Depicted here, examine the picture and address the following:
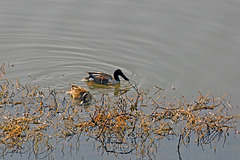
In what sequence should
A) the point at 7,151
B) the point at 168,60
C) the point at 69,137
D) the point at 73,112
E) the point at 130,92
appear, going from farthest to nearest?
the point at 168,60 → the point at 130,92 → the point at 73,112 → the point at 69,137 → the point at 7,151

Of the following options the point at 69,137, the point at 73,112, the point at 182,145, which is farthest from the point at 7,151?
the point at 182,145

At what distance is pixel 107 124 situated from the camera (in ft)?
29.8

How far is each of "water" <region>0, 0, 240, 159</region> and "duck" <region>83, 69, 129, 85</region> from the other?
0.28m

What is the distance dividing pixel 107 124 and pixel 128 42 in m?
4.94

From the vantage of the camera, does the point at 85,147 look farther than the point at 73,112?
No

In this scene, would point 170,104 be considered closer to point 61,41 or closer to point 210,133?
point 210,133

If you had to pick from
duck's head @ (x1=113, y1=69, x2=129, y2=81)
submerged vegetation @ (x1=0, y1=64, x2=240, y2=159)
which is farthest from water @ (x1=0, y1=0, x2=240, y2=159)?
submerged vegetation @ (x1=0, y1=64, x2=240, y2=159)

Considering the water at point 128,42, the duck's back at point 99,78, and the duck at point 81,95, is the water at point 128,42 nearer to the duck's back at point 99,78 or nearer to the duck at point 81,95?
the duck's back at point 99,78

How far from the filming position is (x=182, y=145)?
29.4ft

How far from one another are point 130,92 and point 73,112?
232 centimetres

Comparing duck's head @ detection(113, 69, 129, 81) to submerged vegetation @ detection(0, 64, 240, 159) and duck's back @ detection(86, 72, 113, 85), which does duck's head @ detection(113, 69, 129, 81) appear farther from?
submerged vegetation @ detection(0, 64, 240, 159)

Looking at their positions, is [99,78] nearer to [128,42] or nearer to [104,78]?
[104,78]

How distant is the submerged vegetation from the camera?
862 cm

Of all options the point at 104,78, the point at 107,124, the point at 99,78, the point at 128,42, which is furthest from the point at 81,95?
the point at 128,42
